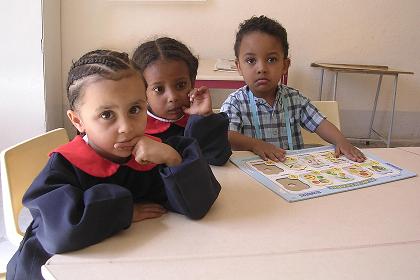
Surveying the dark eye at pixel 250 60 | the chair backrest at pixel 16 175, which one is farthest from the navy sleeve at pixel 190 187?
the dark eye at pixel 250 60

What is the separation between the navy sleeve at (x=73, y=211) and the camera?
62 cm

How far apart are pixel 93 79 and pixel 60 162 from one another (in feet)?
0.58

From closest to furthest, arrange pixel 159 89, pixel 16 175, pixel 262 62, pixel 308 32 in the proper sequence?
1. pixel 16 175
2. pixel 159 89
3. pixel 262 62
4. pixel 308 32

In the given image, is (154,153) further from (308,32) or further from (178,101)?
(308,32)

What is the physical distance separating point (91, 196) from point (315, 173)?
63 cm

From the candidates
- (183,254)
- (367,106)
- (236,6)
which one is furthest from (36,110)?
(367,106)

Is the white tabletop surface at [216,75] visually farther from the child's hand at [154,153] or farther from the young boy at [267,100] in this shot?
the child's hand at [154,153]

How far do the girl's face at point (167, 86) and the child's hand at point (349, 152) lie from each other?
522mm

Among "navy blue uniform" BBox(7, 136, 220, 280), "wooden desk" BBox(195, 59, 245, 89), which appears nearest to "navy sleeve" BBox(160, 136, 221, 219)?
"navy blue uniform" BBox(7, 136, 220, 280)

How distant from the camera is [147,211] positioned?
773mm

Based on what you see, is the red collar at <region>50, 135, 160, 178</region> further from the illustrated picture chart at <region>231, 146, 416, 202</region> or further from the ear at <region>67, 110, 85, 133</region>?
the illustrated picture chart at <region>231, 146, 416, 202</region>

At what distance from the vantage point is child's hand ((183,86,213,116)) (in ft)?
3.43

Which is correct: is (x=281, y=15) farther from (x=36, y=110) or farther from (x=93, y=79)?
(x=93, y=79)

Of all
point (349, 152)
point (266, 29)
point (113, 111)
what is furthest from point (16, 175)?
point (266, 29)
